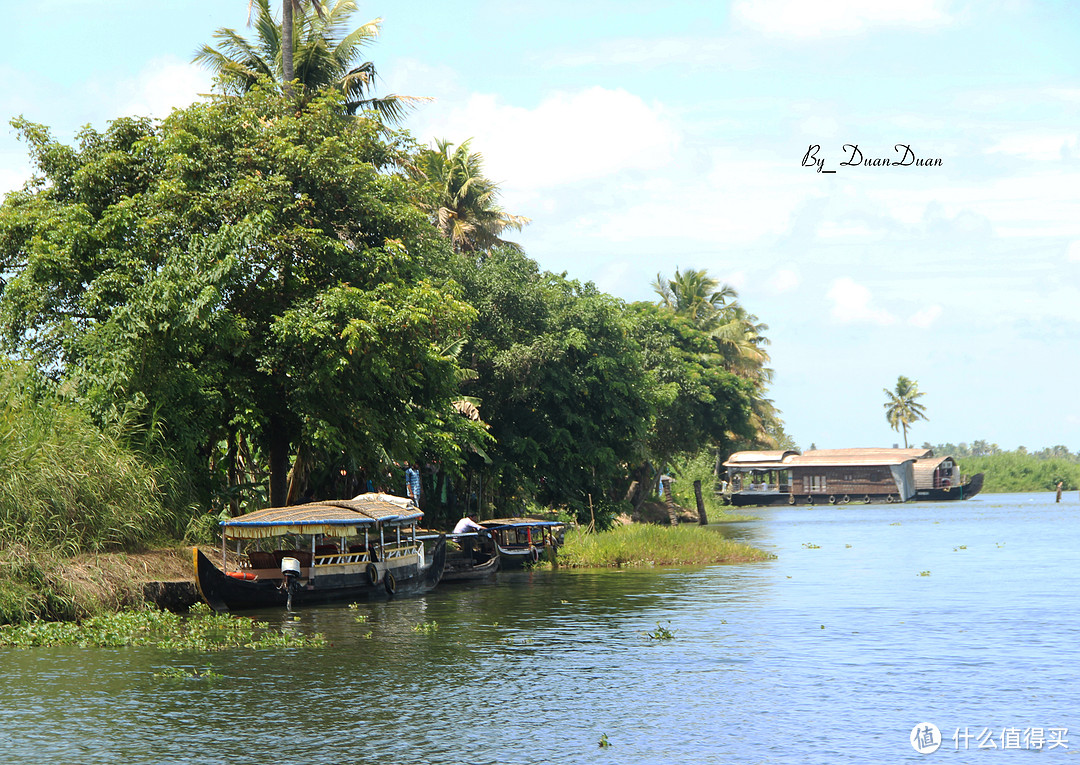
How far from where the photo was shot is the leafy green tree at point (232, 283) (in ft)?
82.1

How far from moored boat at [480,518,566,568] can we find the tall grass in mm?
13835

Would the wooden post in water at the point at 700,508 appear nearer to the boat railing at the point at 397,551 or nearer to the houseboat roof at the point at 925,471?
the houseboat roof at the point at 925,471

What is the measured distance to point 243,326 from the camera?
88.0 feet

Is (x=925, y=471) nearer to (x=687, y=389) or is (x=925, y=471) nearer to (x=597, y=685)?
(x=687, y=389)

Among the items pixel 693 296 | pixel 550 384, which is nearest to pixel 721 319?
pixel 693 296

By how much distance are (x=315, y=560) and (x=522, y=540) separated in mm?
12684

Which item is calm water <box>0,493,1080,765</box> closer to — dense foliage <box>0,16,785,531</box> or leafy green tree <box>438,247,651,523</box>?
dense foliage <box>0,16,785,531</box>

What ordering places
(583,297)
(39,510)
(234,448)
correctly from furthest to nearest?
(583,297)
(234,448)
(39,510)

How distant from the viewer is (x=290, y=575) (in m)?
24.4

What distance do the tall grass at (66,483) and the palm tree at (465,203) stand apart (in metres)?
24.4

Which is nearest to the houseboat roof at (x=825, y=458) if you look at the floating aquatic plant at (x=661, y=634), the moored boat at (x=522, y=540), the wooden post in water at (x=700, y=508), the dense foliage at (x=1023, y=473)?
the wooden post in water at (x=700, y=508)

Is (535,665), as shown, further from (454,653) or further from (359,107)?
(359,107)

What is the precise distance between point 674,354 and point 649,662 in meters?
39.9

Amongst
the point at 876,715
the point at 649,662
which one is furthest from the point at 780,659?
the point at 876,715
